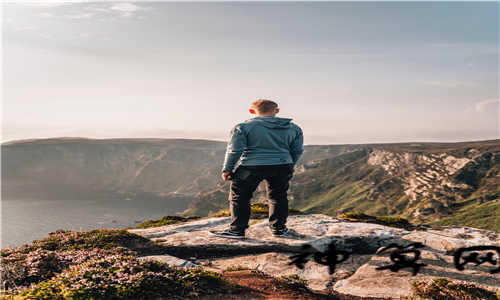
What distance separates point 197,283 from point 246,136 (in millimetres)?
4559

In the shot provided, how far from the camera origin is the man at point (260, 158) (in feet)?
30.5

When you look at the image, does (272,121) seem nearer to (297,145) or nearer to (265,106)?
(265,106)

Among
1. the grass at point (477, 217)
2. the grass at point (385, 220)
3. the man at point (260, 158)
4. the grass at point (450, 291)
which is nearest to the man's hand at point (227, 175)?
the man at point (260, 158)

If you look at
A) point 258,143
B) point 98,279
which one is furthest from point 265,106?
point 98,279

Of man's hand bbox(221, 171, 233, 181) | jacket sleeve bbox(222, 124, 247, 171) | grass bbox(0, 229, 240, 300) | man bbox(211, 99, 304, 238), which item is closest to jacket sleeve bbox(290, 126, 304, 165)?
man bbox(211, 99, 304, 238)

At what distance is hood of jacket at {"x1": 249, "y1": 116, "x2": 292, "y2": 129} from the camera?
946cm

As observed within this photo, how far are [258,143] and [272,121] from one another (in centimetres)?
82

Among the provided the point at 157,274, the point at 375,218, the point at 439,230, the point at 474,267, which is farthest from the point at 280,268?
the point at 375,218

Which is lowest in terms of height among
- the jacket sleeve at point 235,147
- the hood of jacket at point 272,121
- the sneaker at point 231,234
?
the sneaker at point 231,234

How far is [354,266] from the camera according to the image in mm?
8648

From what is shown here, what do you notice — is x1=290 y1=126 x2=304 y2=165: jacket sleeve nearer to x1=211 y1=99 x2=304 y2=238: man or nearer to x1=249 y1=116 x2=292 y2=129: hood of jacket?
x1=211 y1=99 x2=304 y2=238: man

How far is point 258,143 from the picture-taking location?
9.35m

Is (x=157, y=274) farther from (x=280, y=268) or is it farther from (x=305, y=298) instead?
(x=280, y=268)

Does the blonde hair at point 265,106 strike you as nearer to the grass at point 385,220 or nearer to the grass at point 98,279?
the grass at point 98,279
